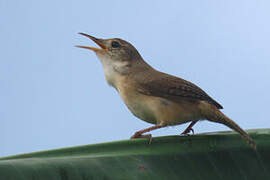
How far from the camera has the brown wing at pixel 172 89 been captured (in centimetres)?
370

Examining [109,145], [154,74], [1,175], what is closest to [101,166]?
[109,145]

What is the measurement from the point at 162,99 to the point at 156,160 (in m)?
1.29

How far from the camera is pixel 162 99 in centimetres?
378

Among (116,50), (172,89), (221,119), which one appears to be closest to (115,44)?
(116,50)

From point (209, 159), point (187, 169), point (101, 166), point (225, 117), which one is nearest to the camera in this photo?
point (101, 166)

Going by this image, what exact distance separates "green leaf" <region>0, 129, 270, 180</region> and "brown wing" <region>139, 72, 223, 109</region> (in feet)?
2.13

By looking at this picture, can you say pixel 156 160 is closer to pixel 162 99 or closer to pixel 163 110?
pixel 163 110

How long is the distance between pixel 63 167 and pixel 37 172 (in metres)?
0.14

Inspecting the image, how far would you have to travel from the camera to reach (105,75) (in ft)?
14.2

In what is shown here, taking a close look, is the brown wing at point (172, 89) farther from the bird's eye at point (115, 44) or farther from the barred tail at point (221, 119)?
the bird's eye at point (115, 44)

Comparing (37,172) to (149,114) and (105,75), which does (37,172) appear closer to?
(149,114)

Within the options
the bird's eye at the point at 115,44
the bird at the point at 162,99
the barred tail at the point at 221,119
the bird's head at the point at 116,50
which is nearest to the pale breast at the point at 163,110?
the bird at the point at 162,99

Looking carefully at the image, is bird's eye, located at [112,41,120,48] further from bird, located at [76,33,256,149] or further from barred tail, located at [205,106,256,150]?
barred tail, located at [205,106,256,150]

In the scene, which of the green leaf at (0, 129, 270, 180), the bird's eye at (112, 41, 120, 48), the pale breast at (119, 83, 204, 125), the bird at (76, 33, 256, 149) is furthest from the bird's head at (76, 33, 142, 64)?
the green leaf at (0, 129, 270, 180)
